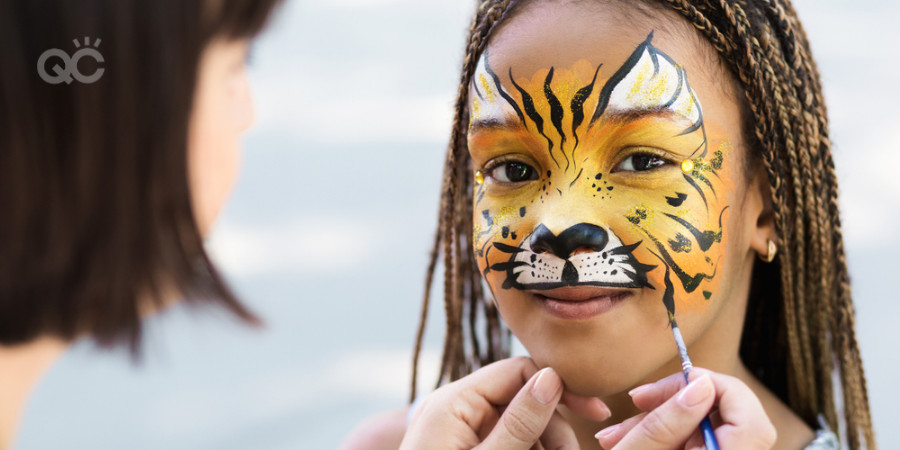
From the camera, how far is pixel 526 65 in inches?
49.6

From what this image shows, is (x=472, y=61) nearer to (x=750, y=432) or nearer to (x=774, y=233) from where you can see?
(x=774, y=233)

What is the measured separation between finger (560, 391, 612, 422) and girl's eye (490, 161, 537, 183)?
34 centimetres

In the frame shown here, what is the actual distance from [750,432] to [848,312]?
578 millimetres

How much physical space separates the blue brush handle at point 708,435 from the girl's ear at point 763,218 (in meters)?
0.39

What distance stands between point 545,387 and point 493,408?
15 centimetres

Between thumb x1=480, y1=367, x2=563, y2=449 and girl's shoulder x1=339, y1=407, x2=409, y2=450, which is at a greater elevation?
thumb x1=480, y1=367, x2=563, y2=449

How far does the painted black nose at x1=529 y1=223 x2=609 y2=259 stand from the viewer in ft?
3.86

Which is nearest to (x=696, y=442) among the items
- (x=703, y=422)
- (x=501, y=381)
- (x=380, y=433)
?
(x=703, y=422)

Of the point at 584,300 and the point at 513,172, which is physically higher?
the point at 513,172

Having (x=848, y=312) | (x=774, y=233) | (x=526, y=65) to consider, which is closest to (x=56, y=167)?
(x=526, y=65)

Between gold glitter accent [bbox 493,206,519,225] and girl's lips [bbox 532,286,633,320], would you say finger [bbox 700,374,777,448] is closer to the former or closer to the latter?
girl's lips [bbox 532,286,633,320]

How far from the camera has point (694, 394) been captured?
105 centimetres

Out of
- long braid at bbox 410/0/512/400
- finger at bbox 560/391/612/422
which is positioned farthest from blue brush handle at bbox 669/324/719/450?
long braid at bbox 410/0/512/400

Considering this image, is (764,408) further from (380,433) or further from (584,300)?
(380,433)
